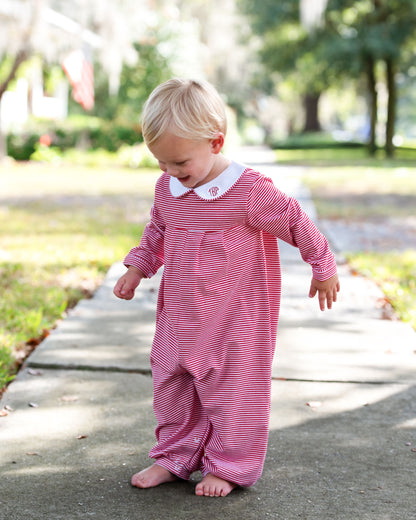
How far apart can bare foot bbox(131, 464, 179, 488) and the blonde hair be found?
1105 mm

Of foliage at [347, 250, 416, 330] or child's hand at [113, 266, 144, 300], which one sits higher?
child's hand at [113, 266, 144, 300]

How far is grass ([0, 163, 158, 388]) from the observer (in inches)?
175

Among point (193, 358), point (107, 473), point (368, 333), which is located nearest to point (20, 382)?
point (107, 473)

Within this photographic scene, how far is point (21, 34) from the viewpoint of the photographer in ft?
45.4

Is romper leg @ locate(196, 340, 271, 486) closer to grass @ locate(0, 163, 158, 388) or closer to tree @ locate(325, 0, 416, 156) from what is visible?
grass @ locate(0, 163, 158, 388)

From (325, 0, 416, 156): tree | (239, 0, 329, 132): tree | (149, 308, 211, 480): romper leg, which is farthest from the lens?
(239, 0, 329, 132): tree

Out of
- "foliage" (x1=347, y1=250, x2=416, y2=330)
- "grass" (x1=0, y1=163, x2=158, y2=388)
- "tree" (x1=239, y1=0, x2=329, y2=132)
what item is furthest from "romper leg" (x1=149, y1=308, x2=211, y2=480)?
"tree" (x1=239, y1=0, x2=329, y2=132)

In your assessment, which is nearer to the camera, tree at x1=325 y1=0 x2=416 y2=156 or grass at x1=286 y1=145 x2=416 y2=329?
grass at x1=286 y1=145 x2=416 y2=329

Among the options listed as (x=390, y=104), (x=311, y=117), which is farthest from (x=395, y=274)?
(x=311, y=117)

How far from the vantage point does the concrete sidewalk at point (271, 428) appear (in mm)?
2441

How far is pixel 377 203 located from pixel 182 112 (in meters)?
9.97

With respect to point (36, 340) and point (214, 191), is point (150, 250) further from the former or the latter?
point (36, 340)

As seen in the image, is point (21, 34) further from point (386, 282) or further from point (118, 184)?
point (386, 282)

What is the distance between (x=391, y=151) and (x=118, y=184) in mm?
15033
